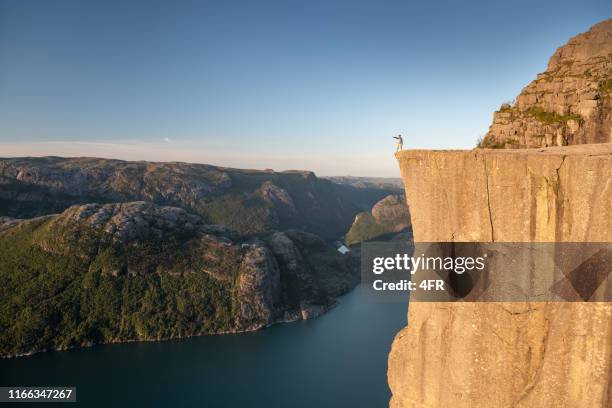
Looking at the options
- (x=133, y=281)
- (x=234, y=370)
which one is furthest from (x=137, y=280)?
(x=234, y=370)

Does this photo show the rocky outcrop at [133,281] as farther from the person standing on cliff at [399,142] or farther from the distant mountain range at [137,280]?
the person standing on cliff at [399,142]

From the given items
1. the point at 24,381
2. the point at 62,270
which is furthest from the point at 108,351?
the point at 62,270

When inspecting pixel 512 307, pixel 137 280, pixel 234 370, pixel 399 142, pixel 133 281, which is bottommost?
pixel 234 370

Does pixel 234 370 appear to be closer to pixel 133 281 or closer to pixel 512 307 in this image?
pixel 133 281

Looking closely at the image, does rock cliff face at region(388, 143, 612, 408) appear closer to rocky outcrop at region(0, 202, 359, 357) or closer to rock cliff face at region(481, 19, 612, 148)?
rock cliff face at region(481, 19, 612, 148)

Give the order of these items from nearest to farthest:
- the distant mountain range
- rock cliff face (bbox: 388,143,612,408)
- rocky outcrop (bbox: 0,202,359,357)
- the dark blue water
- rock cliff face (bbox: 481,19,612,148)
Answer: rock cliff face (bbox: 388,143,612,408) → rock cliff face (bbox: 481,19,612,148) → the dark blue water → rocky outcrop (bbox: 0,202,359,357) → the distant mountain range

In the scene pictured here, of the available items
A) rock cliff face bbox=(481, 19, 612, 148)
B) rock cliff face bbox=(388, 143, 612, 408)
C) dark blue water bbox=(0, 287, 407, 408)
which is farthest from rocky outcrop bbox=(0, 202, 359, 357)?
rock cliff face bbox=(481, 19, 612, 148)
